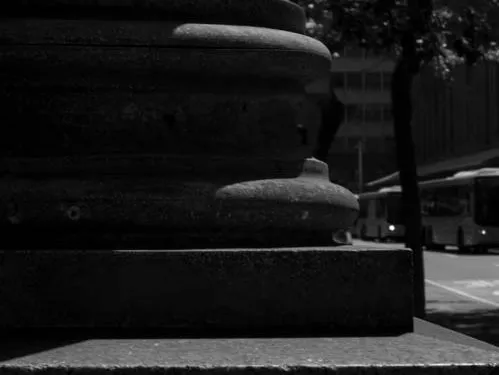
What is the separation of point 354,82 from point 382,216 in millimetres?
30100

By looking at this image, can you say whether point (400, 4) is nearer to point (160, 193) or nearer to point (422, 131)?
point (160, 193)

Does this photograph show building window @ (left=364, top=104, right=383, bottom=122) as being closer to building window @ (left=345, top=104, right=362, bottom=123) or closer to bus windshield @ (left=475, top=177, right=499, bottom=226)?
building window @ (left=345, top=104, right=362, bottom=123)

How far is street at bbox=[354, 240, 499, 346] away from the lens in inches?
584

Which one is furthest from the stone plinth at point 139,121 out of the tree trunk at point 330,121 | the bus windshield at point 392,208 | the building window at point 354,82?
the building window at point 354,82

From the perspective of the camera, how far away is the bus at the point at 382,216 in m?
56.6

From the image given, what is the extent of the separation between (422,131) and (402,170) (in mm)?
64503

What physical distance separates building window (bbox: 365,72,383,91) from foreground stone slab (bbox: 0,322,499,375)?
85464 millimetres

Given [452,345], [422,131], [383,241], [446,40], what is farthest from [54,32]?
[422,131]

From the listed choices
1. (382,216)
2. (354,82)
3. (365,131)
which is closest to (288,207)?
(382,216)

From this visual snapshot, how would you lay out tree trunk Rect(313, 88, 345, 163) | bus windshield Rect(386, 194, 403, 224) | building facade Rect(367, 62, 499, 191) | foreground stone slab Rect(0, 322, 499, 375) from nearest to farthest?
foreground stone slab Rect(0, 322, 499, 375), tree trunk Rect(313, 88, 345, 163), bus windshield Rect(386, 194, 403, 224), building facade Rect(367, 62, 499, 191)

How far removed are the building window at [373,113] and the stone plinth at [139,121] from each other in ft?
283

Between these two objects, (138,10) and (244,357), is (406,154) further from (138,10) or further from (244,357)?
(244,357)

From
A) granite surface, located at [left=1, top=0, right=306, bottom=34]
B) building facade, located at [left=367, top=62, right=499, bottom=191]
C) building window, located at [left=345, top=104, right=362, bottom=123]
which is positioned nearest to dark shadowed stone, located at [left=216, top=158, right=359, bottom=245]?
granite surface, located at [left=1, top=0, right=306, bottom=34]

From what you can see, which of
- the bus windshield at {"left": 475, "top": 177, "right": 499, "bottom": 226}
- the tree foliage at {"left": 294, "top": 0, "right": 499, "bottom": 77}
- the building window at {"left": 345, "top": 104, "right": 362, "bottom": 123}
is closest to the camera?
the tree foliage at {"left": 294, "top": 0, "right": 499, "bottom": 77}
